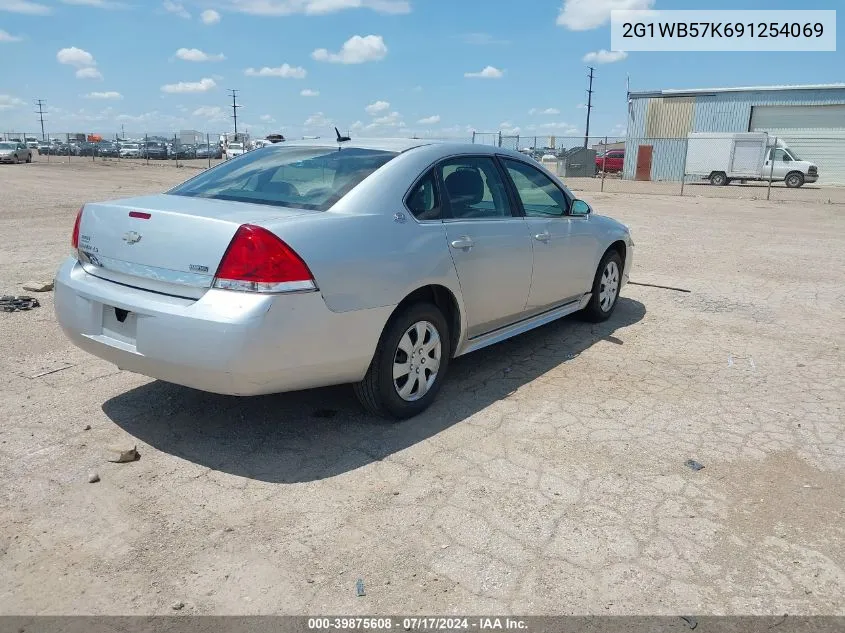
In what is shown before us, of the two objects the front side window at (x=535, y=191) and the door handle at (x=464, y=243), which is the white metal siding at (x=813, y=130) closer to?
the front side window at (x=535, y=191)

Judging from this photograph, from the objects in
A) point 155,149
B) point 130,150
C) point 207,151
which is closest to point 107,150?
point 130,150

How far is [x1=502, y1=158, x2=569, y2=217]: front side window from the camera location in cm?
504

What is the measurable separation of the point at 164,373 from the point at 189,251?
63 cm

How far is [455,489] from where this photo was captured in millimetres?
3279

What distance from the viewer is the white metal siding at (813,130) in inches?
1384

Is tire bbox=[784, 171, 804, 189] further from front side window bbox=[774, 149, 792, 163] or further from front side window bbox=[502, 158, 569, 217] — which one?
front side window bbox=[502, 158, 569, 217]

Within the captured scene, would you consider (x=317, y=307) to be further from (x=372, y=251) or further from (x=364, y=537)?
(x=364, y=537)

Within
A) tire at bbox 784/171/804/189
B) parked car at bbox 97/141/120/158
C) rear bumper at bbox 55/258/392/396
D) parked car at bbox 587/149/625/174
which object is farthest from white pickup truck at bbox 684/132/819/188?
parked car at bbox 97/141/120/158

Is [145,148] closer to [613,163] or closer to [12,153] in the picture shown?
[12,153]

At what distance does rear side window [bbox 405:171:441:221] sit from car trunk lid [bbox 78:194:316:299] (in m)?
0.71

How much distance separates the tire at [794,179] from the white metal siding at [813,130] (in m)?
4.21

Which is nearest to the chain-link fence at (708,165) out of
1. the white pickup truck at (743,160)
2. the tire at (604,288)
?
the white pickup truck at (743,160)

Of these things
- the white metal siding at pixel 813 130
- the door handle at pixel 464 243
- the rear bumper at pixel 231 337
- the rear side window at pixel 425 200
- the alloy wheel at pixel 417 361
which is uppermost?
the white metal siding at pixel 813 130

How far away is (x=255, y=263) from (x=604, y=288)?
4.02m
